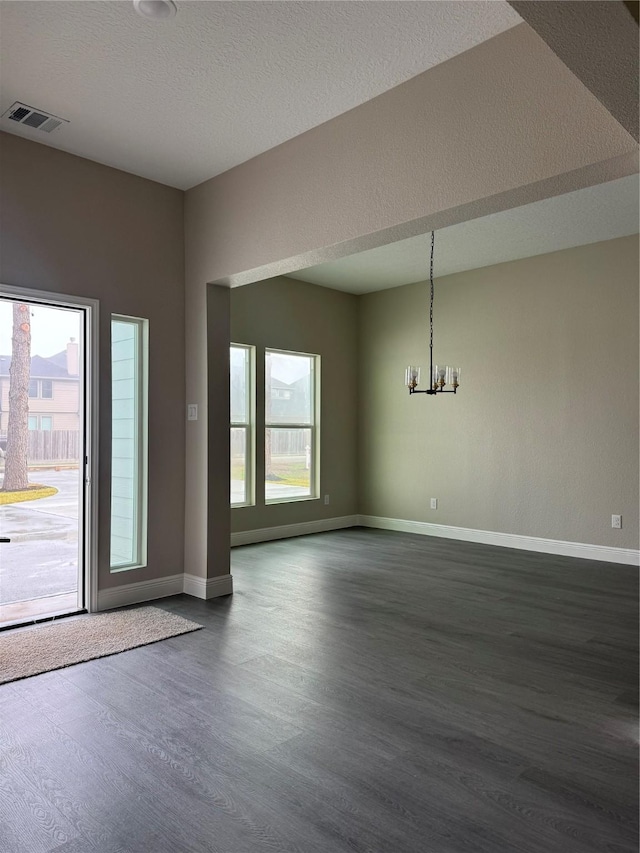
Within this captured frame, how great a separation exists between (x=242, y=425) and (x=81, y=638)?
350 cm

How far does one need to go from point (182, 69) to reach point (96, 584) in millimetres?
3203

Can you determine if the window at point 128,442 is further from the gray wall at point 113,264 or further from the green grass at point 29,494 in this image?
the green grass at point 29,494

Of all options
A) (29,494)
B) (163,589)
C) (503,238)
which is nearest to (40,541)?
(29,494)

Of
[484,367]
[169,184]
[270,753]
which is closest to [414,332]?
[484,367]

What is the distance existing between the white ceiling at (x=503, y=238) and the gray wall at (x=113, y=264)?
91.5 inches

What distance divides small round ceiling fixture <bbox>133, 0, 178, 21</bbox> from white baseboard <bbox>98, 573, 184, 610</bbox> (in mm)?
3401

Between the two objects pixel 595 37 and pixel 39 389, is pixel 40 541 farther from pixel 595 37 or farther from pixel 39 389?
pixel 595 37

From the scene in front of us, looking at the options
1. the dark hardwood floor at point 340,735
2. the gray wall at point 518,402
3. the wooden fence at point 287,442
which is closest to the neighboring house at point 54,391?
the dark hardwood floor at point 340,735

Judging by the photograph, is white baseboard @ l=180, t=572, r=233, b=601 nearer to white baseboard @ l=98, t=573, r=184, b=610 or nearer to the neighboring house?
white baseboard @ l=98, t=573, r=184, b=610

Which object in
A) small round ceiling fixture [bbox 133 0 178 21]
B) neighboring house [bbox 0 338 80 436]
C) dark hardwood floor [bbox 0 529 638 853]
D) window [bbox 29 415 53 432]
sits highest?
small round ceiling fixture [bbox 133 0 178 21]

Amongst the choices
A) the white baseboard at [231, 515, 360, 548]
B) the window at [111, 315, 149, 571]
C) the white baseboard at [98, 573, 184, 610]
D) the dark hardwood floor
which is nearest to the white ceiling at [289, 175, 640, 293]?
the window at [111, 315, 149, 571]

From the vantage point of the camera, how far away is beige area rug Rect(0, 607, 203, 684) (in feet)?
10.7

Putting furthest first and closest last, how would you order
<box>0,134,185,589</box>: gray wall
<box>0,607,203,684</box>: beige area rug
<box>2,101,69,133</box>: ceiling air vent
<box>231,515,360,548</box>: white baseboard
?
<box>231,515,360,548</box>: white baseboard, <box>0,134,185,589</box>: gray wall, <box>2,101,69,133</box>: ceiling air vent, <box>0,607,203,684</box>: beige area rug

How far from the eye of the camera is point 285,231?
3998 mm
